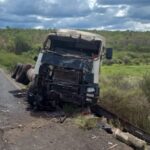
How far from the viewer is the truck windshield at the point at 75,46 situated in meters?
19.1

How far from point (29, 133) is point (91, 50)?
6.52 meters

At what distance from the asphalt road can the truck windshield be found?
10.5 ft

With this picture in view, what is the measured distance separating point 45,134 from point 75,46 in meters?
6.54

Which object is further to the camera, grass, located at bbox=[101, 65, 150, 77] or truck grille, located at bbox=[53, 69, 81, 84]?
grass, located at bbox=[101, 65, 150, 77]

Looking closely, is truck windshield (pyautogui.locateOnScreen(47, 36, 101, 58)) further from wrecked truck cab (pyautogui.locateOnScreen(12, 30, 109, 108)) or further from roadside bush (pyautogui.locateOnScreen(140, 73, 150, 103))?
roadside bush (pyautogui.locateOnScreen(140, 73, 150, 103))

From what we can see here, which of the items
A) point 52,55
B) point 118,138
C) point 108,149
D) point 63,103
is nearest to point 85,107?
point 63,103

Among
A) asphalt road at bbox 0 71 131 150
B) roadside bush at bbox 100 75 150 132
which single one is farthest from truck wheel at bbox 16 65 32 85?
asphalt road at bbox 0 71 131 150

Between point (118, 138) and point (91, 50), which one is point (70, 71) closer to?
point (91, 50)

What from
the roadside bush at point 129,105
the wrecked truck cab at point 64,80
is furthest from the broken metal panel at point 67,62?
the roadside bush at point 129,105

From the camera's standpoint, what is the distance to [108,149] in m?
12.4

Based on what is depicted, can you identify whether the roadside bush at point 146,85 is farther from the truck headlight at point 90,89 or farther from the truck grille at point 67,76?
the truck grille at point 67,76

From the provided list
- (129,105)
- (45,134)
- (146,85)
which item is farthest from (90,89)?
(146,85)

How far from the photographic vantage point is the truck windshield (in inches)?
Answer: 754

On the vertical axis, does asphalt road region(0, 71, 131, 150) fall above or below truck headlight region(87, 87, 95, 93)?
below
